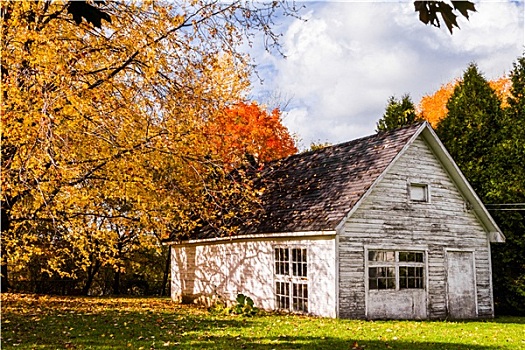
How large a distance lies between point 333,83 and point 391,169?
334 cm

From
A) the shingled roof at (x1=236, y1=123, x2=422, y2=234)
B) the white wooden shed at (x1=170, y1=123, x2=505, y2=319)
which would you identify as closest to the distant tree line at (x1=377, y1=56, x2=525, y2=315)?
the white wooden shed at (x1=170, y1=123, x2=505, y2=319)

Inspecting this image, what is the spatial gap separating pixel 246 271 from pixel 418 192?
574 centimetres

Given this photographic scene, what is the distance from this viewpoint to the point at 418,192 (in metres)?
17.9

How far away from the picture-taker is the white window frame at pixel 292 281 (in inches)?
661

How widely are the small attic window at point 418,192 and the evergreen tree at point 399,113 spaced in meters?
7.44

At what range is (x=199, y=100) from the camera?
14695 millimetres

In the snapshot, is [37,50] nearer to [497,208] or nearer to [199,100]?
[199,100]

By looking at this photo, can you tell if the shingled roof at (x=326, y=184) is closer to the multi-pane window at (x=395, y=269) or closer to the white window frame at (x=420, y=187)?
the white window frame at (x=420, y=187)

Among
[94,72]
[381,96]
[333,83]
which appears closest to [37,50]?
[94,72]

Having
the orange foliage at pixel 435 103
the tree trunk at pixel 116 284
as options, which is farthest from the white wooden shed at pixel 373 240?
the orange foliage at pixel 435 103

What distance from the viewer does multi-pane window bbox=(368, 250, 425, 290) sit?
16.6 metres

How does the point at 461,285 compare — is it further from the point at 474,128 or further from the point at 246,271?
the point at 246,271

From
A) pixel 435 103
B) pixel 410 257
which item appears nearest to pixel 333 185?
pixel 410 257

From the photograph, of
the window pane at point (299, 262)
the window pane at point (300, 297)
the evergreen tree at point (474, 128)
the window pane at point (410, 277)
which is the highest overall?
the evergreen tree at point (474, 128)
